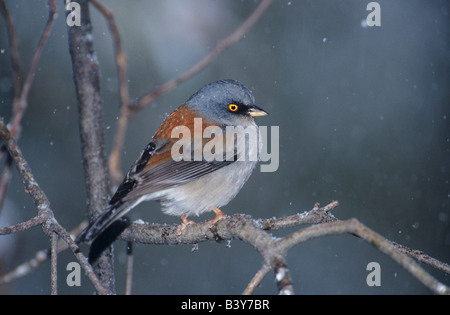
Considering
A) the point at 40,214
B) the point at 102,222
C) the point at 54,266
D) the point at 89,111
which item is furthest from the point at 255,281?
the point at 89,111

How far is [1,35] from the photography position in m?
5.78

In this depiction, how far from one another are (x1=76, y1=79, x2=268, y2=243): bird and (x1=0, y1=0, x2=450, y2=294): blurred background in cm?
264

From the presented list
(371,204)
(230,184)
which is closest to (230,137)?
(230,184)

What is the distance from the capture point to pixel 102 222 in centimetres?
257

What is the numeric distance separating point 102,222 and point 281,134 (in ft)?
14.3

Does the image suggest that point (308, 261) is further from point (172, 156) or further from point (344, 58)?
point (172, 156)

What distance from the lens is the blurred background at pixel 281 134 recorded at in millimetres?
6105

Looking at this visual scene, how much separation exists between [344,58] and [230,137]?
468 centimetres

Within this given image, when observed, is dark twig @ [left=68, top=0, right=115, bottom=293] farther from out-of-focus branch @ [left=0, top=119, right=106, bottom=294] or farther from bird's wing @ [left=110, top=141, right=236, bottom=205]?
out-of-focus branch @ [left=0, top=119, right=106, bottom=294]

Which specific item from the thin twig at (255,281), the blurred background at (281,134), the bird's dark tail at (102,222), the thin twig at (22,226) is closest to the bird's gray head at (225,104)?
the bird's dark tail at (102,222)

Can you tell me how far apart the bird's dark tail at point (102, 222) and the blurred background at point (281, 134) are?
3298 millimetres

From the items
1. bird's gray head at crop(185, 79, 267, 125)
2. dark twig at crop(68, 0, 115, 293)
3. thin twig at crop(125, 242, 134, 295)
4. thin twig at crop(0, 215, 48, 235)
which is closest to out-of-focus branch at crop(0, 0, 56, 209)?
dark twig at crop(68, 0, 115, 293)

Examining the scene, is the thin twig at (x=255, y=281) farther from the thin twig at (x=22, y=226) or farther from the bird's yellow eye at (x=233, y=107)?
the bird's yellow eye at (x=233, y=107)
